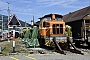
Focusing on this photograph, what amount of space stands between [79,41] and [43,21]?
15.0ft

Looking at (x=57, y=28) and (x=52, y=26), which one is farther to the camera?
(x=57, y=28)

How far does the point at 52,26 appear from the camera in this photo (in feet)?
72.3

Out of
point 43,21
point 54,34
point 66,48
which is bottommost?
point 66,48

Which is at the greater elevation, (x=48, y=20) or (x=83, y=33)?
(x=48, y=20)

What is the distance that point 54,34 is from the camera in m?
21.7

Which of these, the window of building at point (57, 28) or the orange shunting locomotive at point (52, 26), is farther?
the window of building at point (57, 28)

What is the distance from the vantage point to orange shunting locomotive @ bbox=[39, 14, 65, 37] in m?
22.0

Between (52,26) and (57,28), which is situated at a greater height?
(52,26)

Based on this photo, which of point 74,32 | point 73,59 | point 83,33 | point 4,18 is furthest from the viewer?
point 4,18

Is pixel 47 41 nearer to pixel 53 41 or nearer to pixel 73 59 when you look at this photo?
pixel 53 41

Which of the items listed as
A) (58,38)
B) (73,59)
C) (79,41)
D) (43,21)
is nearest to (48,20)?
(43,21)

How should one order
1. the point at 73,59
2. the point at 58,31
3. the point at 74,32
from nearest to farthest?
the point at 73,59
the point at 58,31
the point at 74,32

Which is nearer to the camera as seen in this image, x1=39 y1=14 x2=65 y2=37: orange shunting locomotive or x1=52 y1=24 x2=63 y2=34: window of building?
x1=39 y1=14 x2=65 y2=37: orange shunting locomotive

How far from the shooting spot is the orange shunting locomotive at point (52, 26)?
72.1 feet
